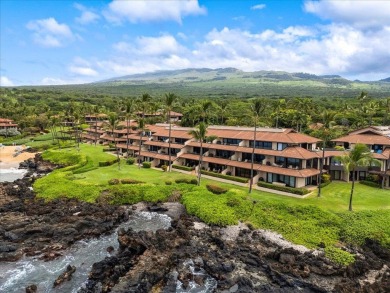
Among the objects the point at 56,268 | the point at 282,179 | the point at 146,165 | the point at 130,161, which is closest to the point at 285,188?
the point at 282,179

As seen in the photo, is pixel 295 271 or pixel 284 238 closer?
pixel 295 271

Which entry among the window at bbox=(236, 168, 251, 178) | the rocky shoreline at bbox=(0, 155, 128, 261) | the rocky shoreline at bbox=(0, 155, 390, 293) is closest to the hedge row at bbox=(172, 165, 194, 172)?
the window at bbox=(236, 168, 251, 178)

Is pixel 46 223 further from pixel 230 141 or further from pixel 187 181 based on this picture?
pixel 230 141

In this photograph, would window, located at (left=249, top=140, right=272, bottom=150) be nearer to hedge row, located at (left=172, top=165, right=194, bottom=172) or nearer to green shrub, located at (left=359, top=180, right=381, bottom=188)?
hedge row, located at (left=172, top=165, right=194, bottom=172)

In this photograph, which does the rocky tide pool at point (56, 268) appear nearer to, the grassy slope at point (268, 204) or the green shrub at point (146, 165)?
the grassy slope at point (268, 204)

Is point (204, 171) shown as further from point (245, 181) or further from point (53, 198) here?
point (53, 198)

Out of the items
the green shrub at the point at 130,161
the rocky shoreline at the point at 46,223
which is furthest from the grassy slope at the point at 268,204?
the green shrub at the point at 130,161

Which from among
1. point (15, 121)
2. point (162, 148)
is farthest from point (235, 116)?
point (15, 121)
